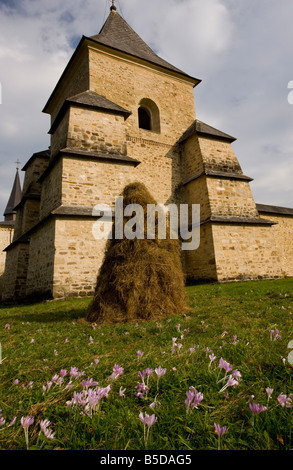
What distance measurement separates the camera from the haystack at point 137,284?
4461mm

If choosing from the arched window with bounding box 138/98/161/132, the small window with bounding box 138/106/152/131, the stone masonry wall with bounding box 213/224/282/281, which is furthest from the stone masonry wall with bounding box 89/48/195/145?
the stone masonry wall with bounding box 213/224/282/281

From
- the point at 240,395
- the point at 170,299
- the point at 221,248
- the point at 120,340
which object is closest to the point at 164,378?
the point at 240,395

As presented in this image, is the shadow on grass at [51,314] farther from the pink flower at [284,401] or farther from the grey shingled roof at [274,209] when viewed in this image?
the grey shingled roof at [274,209]

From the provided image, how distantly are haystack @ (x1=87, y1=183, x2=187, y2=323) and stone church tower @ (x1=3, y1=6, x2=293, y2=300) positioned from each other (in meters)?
4.22

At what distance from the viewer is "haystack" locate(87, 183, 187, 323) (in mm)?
4461

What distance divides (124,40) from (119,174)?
10885 millimetres

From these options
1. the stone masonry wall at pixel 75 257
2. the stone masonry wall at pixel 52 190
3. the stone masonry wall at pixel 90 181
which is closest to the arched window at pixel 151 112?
the stone masonry wall at pixel 90 181

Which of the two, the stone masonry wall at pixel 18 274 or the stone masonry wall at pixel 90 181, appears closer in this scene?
the stone masonry wall at pixel 90 181

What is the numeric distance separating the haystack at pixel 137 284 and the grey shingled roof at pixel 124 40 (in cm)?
1274

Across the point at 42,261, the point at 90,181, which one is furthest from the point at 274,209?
the point at 42,261

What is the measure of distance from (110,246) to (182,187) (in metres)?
9.38

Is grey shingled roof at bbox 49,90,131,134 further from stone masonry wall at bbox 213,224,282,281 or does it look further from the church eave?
stone masonry wall at bbox 213,224,282,281
